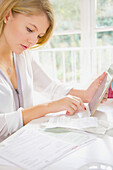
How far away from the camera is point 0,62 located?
1334 mm

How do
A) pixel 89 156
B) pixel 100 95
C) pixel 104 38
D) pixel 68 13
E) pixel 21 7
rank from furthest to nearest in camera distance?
pixel 104 38 < pixel 68 13 < pixel 21 7 < pixel 100 95 < pixel 89 156

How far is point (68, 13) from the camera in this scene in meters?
3.07

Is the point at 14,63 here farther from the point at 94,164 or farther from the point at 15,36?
the point at 94,164

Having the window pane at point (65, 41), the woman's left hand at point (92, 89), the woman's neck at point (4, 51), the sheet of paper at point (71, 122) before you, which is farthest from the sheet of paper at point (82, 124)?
the window pane at point (65, 41)

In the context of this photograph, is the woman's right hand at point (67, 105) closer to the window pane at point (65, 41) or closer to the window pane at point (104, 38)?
the window pane at point (104, 38)

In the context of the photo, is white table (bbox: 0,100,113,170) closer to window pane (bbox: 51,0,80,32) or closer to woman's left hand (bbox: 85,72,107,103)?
woman's left hand (bbox: 85,72,107,103)

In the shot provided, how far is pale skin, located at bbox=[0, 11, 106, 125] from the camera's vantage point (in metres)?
1.12

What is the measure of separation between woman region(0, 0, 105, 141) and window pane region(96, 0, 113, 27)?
1705 millimetres

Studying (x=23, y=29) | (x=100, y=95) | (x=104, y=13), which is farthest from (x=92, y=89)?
(x=104, y=13)

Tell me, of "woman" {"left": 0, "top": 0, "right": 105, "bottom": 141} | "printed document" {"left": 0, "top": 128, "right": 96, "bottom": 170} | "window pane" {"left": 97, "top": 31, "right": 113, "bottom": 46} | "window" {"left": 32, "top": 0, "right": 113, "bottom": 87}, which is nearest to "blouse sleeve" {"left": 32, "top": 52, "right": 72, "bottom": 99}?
"woman" {"left": 0, "top": 0, "right": 105, "bottom": 141}

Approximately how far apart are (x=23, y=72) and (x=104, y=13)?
6.43 feet

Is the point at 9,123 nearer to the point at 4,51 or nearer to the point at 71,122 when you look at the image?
the point at 71,122

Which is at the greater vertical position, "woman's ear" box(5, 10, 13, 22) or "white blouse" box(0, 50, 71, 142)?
"woman's ear" box(5, 10, 13, 22)

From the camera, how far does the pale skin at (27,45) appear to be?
1119 mm
